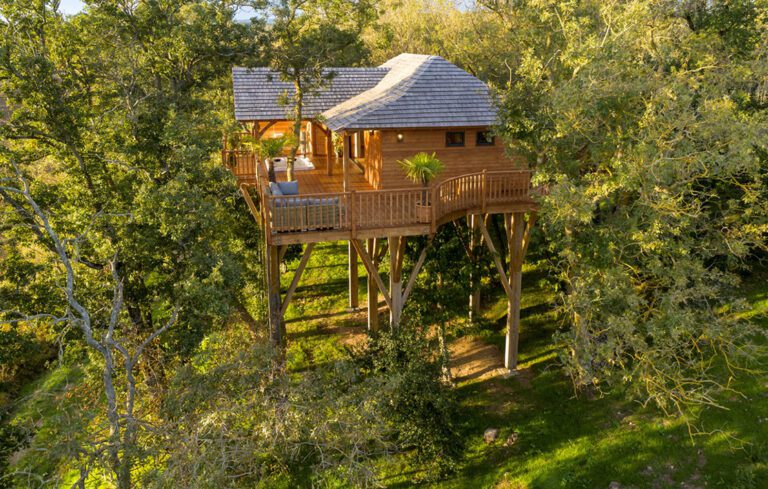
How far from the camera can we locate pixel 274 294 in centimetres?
1659

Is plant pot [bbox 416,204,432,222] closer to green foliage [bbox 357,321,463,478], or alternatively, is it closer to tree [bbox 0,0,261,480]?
green foliage [bbox 357,321,463,478]

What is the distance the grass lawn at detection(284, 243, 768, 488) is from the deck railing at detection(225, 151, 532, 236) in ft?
12.2

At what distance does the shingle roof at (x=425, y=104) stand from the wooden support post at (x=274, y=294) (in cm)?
424

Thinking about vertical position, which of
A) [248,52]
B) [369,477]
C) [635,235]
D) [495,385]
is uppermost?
[248,52]

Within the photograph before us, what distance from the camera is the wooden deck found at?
14234 mm

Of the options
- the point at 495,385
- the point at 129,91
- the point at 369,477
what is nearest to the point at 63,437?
the point at 369,477

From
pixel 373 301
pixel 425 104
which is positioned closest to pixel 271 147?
pixel 425 104

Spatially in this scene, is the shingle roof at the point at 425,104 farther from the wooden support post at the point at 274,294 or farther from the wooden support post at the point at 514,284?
the wooden support post at the point at 274,294

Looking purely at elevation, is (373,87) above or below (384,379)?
above

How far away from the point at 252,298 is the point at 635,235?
13664 millimetres

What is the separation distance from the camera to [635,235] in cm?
1140

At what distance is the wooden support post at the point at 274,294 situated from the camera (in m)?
16.0

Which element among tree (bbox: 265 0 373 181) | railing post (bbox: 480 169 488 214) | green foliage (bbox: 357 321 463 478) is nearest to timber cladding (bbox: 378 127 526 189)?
railing post (bbox: 480 169 488 214)

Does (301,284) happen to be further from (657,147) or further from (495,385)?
(657,147)
